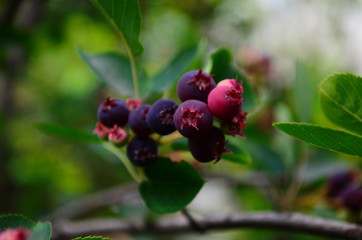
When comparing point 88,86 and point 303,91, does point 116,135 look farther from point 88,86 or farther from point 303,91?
point 88,86

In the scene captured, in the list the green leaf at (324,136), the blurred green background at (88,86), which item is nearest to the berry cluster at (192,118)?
the green leaf at (324,136)

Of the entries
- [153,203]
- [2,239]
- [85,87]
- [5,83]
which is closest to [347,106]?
[153,203]

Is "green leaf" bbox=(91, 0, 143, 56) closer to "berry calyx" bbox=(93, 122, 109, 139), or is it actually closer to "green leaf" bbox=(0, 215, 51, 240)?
"berry calyx" bbox=(93, 122, 109, 139)

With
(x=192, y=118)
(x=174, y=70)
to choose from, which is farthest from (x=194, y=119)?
(x=174, y=70)

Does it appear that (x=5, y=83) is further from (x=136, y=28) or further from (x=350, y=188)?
(x=350, y=188)

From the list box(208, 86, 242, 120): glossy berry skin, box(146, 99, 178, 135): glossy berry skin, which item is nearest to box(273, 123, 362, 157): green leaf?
box(208, 86, 242, 120): glossy berry skin

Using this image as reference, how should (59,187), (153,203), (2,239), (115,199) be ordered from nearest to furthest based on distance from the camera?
(2,239) → (153,203) → (115,199) → (59,187)
